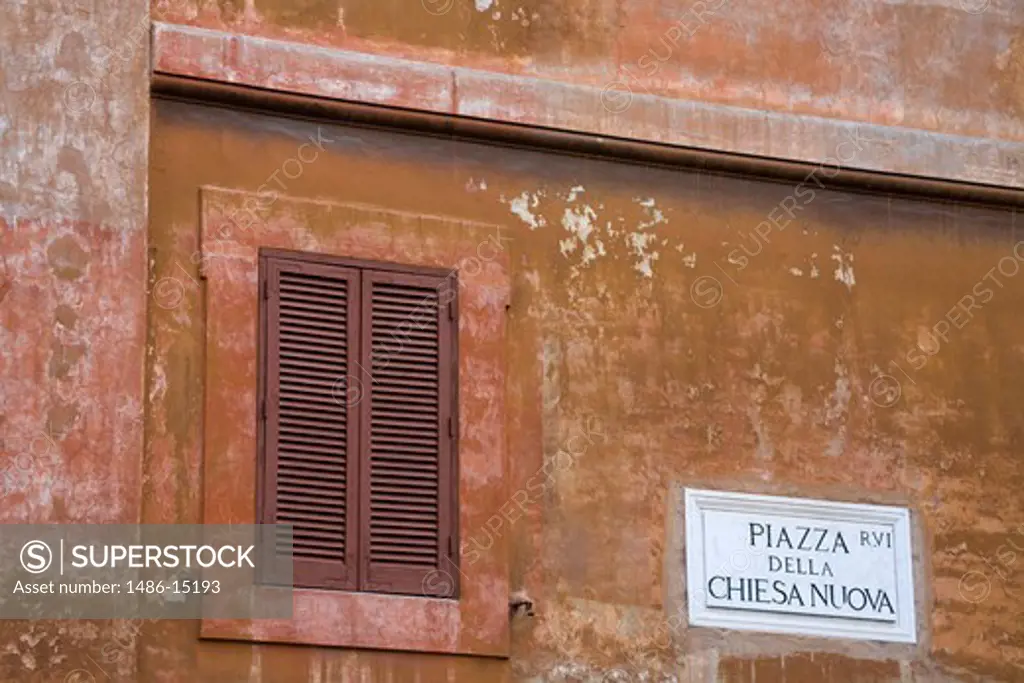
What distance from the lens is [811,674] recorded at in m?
15.7

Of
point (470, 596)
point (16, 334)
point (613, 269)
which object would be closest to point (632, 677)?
point (470, 596)

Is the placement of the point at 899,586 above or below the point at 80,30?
below

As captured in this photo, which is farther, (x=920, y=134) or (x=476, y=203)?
(x=920, y=134)

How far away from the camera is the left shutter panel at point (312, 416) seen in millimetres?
14906

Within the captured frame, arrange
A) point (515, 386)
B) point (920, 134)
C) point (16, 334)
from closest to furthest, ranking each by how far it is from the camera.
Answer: point (16, 334)
point (515, 386)
point (920, 134)

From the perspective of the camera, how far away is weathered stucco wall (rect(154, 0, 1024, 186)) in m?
15.6

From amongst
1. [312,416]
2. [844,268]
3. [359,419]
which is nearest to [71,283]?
[312,416]

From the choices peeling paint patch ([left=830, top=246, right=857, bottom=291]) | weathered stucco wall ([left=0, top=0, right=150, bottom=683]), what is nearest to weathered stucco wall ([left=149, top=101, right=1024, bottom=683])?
peeling paint patch ([left=830, top=246, right=857, bottom=291])

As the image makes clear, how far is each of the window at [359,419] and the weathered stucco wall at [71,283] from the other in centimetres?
74

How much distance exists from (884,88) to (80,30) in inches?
177

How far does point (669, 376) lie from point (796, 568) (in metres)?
1.17

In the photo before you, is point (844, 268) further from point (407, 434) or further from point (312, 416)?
point (312, 416)

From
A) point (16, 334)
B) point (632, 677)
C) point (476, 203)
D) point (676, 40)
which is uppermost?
point (676, 40)

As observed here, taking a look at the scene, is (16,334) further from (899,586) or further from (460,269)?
(899,586)
